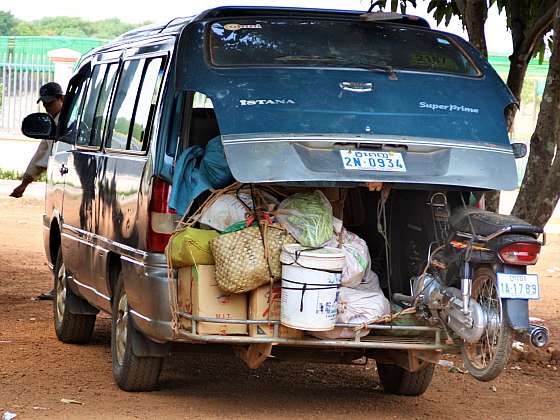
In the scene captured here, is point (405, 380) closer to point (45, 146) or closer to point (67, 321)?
point (67, 321)

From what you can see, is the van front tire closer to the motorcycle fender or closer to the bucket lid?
the bucket lid

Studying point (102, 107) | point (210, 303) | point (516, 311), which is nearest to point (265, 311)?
point (210, 303)

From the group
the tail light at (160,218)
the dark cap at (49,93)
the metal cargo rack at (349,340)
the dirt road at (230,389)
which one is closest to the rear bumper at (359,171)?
the tail light at (160,218)

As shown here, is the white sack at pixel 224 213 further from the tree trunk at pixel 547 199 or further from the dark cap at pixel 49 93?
the dark cap at pixel 49 93

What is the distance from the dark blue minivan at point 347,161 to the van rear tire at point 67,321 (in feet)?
4.08

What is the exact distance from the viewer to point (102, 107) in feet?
26.3

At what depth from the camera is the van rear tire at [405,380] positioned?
731 cm

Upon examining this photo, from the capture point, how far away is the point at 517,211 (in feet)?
29.4

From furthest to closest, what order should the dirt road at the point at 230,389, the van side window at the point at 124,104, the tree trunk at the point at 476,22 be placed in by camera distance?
the tree trunk at the point at 476,22, the van side window at the point at 124,104, the dirt road at the point at 230,389

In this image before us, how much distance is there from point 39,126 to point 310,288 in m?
3.79

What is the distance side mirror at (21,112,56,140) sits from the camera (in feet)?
29.2

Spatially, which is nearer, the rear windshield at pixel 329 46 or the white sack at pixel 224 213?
the white sack at pixel 224 213

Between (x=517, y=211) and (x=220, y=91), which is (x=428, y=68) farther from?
(x=517, y=211)

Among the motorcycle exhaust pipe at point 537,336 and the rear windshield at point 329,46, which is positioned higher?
the rear windshield at point 329,46
